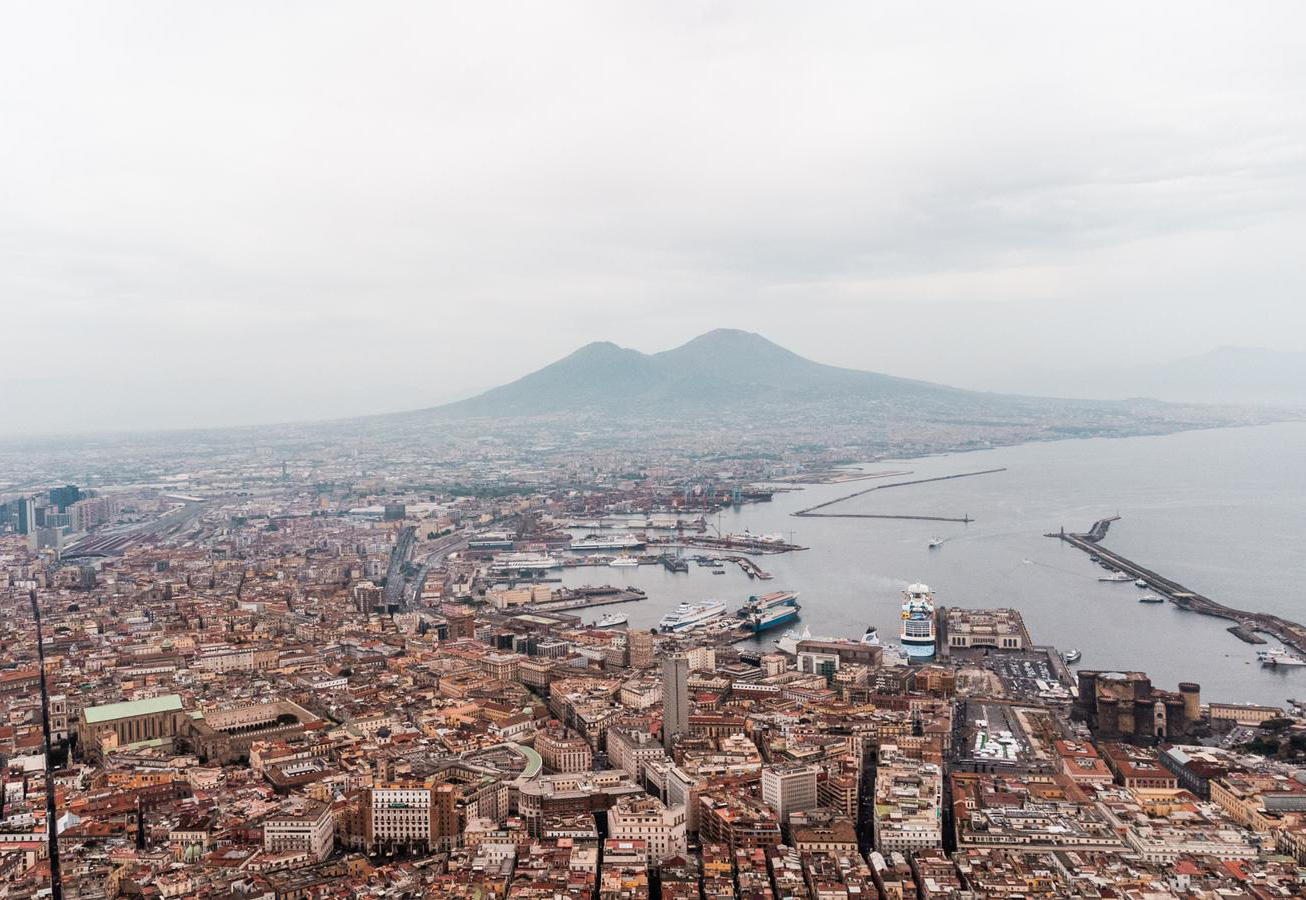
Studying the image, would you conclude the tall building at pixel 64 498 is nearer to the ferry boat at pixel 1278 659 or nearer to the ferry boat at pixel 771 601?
the ferry boat at pixel 771 601

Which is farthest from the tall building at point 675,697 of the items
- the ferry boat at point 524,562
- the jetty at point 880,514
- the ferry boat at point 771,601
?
the jetty at point 880,514

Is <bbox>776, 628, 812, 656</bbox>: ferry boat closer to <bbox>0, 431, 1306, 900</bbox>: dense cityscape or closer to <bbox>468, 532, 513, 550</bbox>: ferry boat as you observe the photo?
<bbox>0, 431, 1306, 900</bbox>: dense cityscape

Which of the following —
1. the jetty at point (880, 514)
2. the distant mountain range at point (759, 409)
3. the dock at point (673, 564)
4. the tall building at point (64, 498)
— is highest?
the distant mountain range at point (759, 409)

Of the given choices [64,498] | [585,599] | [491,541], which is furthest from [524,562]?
[64,498]

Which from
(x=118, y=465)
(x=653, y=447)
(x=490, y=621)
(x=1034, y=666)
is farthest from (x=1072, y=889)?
(x=653, y=447)

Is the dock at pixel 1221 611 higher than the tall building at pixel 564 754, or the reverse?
→ the tall building at pixel 564 754

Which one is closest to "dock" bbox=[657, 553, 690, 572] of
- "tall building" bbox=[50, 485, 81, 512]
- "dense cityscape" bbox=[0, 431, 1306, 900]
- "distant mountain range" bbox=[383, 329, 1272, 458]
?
"dense cityscape" bbox=[0, 431, 1306, 900]

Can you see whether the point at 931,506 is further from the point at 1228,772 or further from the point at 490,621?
the point at 1228,772
